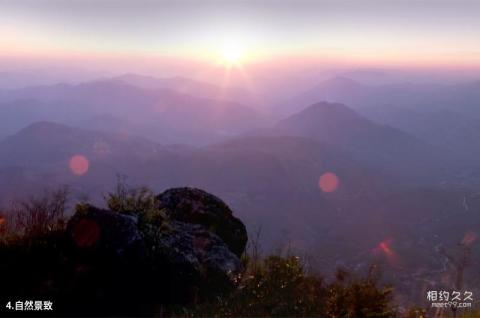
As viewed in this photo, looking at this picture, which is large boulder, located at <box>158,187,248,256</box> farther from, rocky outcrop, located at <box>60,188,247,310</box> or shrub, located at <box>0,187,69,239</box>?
shrub, located at <box>0,187,69,239</box>

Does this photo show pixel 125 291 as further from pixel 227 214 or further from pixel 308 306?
pixel 227 214

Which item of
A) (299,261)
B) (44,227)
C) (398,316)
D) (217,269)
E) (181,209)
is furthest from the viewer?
(181,209)

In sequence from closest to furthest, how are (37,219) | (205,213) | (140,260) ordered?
(140,260) < (37,219) < (205,213)

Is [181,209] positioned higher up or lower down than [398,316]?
higher up

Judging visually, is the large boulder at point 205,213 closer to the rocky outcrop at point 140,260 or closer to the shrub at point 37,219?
the rocky outcrop at point 140,260

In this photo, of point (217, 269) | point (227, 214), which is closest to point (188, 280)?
point (217, 269)

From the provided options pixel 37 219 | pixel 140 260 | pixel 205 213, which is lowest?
pixel 140 260

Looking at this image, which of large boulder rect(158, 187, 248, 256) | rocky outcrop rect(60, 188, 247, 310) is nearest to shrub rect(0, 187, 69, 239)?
rocky outcrop rect(60, 188, 247, 310)

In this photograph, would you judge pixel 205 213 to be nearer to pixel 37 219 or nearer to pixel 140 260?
pixel 140 260

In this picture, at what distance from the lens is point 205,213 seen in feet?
40.9

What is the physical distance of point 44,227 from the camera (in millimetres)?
8789

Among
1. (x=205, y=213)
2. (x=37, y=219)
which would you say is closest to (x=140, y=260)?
(x=37, y=219)

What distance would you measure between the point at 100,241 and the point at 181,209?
4.15m

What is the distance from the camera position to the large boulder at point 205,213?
12312 millimetres
